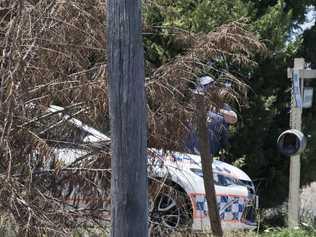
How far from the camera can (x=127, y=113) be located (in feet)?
10.6

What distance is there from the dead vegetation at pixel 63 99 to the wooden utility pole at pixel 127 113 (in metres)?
1.98

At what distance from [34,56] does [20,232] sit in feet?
4.49

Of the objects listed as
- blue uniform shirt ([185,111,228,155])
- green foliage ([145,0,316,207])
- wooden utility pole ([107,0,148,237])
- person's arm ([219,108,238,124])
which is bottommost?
wooden utility pole ([107,0,148,237])

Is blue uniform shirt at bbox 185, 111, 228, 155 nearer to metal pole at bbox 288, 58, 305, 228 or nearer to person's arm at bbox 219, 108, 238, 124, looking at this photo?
person's arm at bbox 219, 108, 238, 124

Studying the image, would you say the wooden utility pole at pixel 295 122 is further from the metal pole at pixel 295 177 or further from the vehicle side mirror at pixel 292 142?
the vehicle side mirror at pixel 292 142

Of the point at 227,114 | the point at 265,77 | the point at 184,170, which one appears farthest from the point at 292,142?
the point at 265,77

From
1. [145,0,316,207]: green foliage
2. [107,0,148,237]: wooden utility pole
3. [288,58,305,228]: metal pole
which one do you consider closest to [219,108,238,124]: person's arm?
[288,58,305,228]: metal pole

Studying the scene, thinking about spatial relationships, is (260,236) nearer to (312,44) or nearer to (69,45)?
(69,45)

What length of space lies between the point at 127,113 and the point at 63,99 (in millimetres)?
2456

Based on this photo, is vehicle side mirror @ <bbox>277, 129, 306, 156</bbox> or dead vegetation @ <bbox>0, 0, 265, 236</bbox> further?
vehicle side mirror @ <bbox>277, 129, 306, 156</bbox>

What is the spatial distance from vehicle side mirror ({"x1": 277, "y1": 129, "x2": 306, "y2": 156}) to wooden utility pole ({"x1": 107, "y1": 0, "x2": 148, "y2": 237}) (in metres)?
5.66

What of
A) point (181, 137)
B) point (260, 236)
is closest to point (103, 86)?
point (181, 137)

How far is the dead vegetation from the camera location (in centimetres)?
518

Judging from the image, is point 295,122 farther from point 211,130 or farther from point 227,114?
point 227,114
